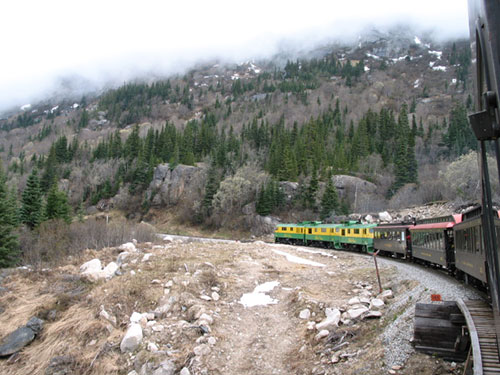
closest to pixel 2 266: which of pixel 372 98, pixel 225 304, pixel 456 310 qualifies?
pixel 225 304

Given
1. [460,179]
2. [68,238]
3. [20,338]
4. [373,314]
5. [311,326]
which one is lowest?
[460,179]

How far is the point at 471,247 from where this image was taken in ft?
35.4

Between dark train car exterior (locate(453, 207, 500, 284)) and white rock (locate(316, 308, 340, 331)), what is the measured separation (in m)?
4.18

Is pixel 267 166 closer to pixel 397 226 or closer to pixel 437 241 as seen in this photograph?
pixel 397 226

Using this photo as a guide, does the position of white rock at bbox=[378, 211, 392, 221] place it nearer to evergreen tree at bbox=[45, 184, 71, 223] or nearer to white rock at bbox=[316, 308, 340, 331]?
white rock at bbox=[316, 308, 340, 331]

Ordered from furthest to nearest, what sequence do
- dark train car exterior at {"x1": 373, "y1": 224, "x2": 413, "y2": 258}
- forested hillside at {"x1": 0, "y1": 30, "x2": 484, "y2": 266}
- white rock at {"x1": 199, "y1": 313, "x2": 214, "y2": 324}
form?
forested hillside at {"x1": 0, "y1": 30, "x2": 484, "y2": 266} < dark train car exterior at {"x1": 373, "y1": 224, "x2": 413, "y2": 258} < white rock at {"x1": 199, "y1": 313, "x2": 214, "y2": 324}

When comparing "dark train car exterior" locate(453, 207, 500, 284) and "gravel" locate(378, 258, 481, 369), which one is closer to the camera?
"gravel" locate(378, 258, 481, 369)

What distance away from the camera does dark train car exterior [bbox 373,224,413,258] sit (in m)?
23.2

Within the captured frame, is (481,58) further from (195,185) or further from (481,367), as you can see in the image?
(195,185)

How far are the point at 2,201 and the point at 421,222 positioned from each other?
110ft

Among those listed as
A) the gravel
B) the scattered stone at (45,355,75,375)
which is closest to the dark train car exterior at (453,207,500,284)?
the gravel

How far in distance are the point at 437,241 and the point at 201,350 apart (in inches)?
497

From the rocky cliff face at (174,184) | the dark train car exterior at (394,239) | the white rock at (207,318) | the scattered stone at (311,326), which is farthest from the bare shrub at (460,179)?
the rocky cliff face at (174,184)

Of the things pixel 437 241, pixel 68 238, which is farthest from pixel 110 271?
pixel 68 238
